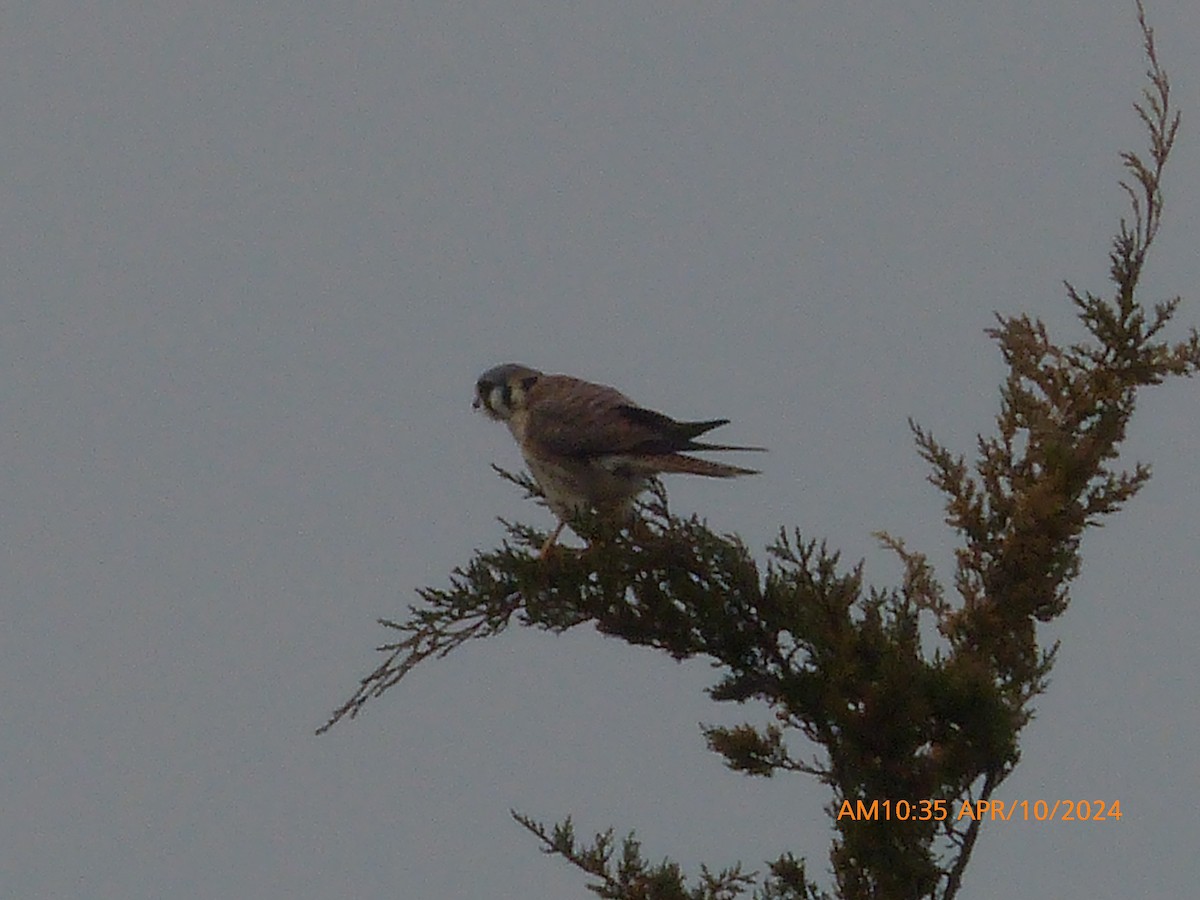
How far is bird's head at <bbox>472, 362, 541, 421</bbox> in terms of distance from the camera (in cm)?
611

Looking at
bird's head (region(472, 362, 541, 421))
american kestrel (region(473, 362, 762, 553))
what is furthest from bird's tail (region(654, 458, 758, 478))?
bird's head (region(472, 362, 541, 421))

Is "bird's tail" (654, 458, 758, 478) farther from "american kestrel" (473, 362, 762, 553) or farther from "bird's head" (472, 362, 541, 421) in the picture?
"bird's head" (472, 362, 541, 421)

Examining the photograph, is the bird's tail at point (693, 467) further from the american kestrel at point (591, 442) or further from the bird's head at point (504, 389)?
the bird's head at point (504, 389)

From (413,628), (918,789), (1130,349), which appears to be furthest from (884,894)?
(1130,349)

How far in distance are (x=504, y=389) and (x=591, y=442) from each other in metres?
0.67

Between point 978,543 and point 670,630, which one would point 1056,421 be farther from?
point 670,630

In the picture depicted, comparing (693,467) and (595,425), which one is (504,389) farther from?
(693,467)

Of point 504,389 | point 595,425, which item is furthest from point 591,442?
point 504,389

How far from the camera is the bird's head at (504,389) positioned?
6.11 m

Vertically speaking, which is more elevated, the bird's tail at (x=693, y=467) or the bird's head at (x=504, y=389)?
the bird's head at (x=504, y=389)

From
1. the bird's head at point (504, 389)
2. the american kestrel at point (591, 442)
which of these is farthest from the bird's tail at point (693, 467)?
the bird's head at point (504, 389)

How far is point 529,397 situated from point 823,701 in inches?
87.2

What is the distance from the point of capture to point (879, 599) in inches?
163

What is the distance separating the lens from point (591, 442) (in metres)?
5.58
